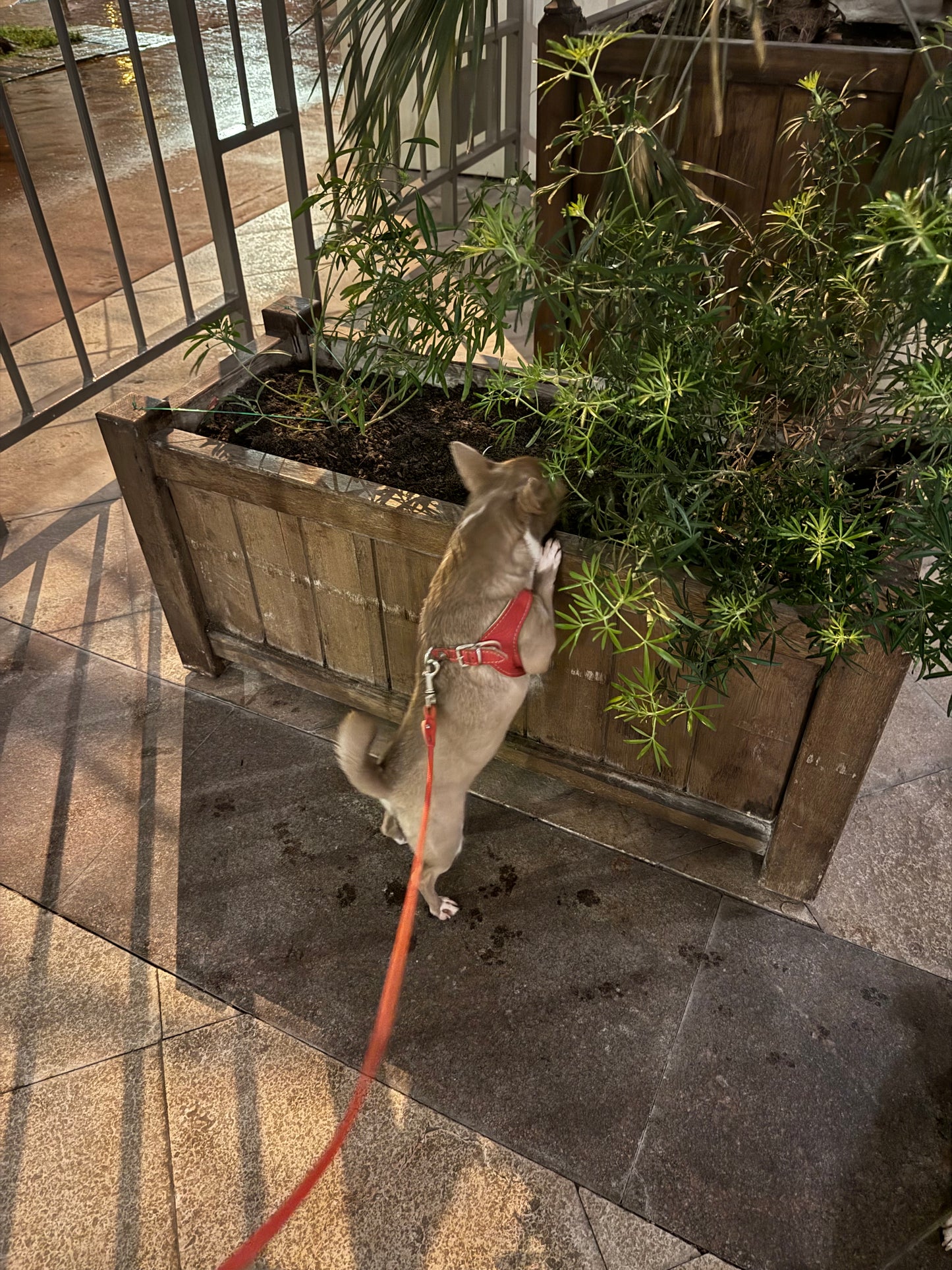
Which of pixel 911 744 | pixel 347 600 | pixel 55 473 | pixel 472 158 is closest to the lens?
pixel 347 600

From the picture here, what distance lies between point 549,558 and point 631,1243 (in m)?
1.47

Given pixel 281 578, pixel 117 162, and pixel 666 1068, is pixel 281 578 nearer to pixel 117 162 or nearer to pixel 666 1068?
pixel 666 1068

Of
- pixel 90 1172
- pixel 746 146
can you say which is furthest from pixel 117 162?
pixel 90 1172

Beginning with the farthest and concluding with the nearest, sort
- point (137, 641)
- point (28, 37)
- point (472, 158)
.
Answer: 1. point (28, 37)
2. point (472, 158)
3. point (137, 641)

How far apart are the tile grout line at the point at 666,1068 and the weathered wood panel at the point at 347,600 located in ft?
3.88

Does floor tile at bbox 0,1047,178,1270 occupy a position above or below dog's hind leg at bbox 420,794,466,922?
below

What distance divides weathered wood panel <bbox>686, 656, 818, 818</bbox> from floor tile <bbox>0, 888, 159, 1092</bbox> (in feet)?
5.10

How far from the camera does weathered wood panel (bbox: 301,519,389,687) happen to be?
2.41 metres

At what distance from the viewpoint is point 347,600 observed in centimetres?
256

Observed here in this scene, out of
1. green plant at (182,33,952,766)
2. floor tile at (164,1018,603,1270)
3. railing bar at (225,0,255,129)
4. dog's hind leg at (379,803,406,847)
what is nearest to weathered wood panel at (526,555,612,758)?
green plant at (182,33,952,766)

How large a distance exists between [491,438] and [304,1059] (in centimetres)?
174

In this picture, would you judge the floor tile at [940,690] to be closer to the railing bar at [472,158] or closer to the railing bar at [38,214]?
the railing bar at [472,158]

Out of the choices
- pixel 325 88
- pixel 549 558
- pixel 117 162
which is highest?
pixel 325 88

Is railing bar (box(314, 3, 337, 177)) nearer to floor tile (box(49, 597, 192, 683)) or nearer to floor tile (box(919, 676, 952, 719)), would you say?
floor tile (box(49, 597, 192, 683))
